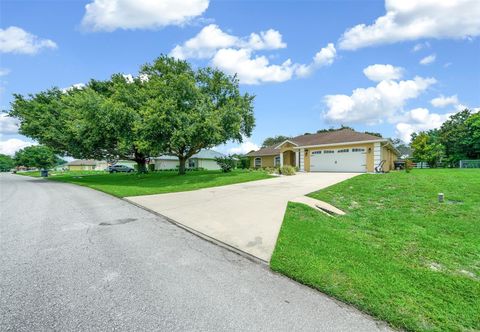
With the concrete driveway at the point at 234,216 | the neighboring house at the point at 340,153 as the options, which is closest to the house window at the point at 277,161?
the neighboring house at the point at 340,153

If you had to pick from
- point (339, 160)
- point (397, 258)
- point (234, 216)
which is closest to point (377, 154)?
point (339, 160)

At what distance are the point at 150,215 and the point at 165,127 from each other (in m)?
9.44

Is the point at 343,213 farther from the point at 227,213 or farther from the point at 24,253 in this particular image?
the point at 24,253

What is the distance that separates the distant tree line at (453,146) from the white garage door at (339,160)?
18.8m

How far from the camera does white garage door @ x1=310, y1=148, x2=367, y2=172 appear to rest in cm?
2095

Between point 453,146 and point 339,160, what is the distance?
2536 centimetres

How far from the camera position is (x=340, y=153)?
2227cm

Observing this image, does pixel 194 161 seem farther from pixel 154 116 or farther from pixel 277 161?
pixel 154 116

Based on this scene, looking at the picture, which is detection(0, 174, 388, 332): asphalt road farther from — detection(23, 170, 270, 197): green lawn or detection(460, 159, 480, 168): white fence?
detection(460, 159, 480, 168): white fence

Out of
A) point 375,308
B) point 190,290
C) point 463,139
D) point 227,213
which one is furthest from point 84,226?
point 463,139

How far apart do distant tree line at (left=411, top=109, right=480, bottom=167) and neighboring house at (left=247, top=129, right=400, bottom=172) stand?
44.2 feet

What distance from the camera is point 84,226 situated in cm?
640

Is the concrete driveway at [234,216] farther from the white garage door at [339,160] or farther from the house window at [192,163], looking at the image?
the house window at [192,163]

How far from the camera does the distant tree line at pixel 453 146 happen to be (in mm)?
32719
